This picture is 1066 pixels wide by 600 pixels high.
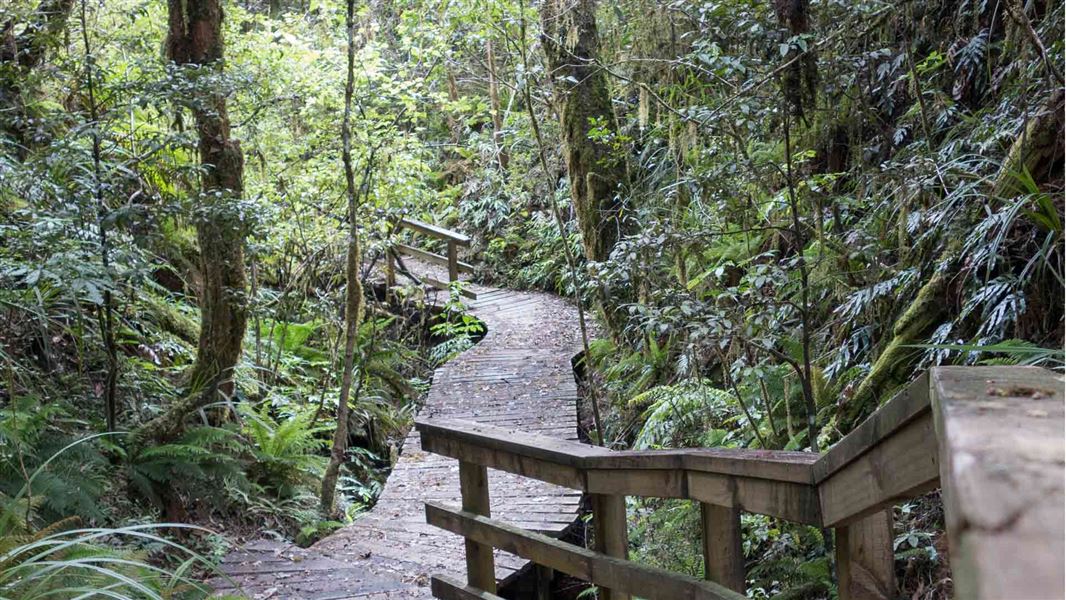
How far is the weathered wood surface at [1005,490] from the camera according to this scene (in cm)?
55

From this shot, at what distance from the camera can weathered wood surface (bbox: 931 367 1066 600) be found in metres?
0.55

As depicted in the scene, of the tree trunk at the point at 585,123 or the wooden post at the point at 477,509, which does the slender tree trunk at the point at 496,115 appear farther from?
the wooden post at the point at 477,509

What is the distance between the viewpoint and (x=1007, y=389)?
0.92 meters

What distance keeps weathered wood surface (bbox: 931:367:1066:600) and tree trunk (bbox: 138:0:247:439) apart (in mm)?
5391

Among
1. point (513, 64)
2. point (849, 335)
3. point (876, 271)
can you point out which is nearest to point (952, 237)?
point (876, 271)

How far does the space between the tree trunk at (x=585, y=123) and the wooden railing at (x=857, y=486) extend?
6.87 m

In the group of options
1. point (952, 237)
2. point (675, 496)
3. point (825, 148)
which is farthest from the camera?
point (825, 148)

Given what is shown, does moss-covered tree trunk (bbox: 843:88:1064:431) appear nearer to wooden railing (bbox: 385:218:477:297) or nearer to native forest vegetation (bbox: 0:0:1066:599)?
native forest vegetation (bbox: 0:0:1066:599)

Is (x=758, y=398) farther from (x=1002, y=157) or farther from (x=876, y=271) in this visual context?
(x=1002, y=157)

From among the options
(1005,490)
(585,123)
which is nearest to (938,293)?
(1005,490)

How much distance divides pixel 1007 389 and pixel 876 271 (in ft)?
14.3

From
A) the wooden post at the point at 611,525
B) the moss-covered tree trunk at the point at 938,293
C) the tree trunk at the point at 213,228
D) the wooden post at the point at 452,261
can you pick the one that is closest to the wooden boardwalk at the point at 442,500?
the tree trunk at the point at 213,228

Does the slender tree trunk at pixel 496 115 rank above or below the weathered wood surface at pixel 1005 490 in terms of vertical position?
above

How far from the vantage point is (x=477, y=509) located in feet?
12.4
